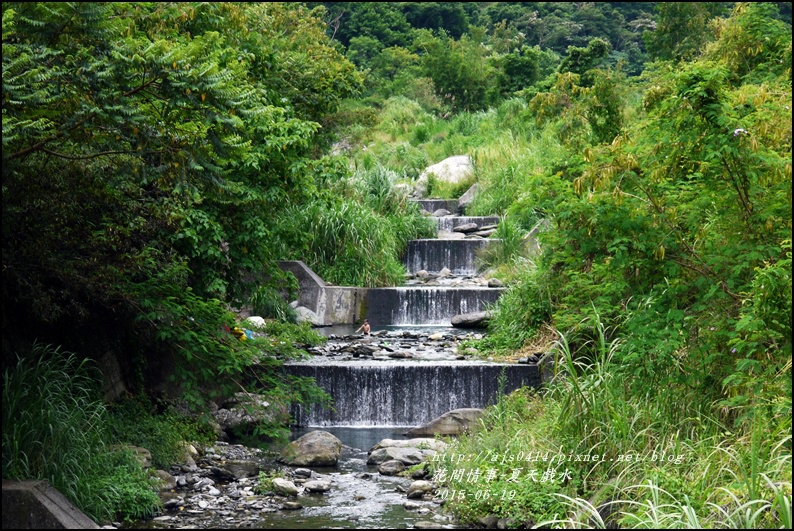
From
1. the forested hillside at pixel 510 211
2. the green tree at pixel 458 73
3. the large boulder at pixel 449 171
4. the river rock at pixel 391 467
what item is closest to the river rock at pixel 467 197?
the large boulder at pixel 449 171

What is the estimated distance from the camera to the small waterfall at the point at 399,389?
1053cm

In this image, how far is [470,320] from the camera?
14.3 meters

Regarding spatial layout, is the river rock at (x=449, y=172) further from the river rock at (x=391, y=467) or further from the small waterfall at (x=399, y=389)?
the river rock at (x=391, y=467)

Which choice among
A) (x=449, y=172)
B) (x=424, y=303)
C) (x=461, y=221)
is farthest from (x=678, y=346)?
(x=449, y=172)

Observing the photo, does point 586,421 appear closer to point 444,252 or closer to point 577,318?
point 577,318

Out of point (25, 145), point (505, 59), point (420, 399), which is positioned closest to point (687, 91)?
point (25, 145)

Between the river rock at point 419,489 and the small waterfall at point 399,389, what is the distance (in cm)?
334

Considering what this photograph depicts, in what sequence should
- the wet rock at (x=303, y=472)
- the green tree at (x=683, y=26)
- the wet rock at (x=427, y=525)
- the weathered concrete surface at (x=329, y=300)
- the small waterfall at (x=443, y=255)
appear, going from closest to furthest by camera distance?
the wet rock at (x=427, y=525)
the wet rock at (x=303, y=472)
the weathered concrete surface at (x=329, y=300)
the small waterfall at (x=443, y=255)
the green tree at (x=683, y=26)

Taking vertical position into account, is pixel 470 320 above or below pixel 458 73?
below

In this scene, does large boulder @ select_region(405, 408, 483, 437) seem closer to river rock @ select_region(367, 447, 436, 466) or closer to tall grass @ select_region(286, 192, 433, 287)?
river rock @ select_region(367, 447, 436, 466)

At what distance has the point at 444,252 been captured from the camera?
18047mm

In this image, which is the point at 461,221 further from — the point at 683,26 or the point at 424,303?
the point at 683,26

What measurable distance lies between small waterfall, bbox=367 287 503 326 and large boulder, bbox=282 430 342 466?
22.1 ft

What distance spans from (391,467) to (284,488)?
3.89 feet
